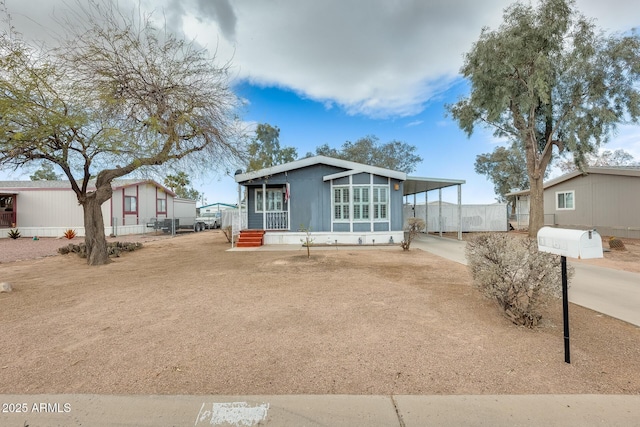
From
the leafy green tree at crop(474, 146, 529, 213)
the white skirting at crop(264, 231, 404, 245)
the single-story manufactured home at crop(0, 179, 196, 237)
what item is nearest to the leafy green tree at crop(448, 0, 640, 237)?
the white skirting at crop(264, 231, 404, 245)

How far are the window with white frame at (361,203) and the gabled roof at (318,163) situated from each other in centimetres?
85

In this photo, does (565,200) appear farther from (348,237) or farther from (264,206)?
(264,206)

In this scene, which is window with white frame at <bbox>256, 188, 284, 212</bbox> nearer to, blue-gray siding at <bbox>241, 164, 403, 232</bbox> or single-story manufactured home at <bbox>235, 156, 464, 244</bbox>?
single-story manufactured home at <bbox>235, 156, 464, 244</bbox>

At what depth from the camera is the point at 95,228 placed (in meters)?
9.12

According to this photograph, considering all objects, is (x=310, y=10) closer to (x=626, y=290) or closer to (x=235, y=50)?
(x=235, y=50)

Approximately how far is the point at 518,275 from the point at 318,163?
998 cm

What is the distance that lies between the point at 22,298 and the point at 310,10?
11.8 m

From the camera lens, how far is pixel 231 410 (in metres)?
2.07

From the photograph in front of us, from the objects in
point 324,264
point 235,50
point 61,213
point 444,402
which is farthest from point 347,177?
point 61,213

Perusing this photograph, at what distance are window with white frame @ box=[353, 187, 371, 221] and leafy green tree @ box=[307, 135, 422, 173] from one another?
2073 centimetres

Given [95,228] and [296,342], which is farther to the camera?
[95,228]

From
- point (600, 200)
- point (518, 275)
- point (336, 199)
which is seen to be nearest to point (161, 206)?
point (336, 199)

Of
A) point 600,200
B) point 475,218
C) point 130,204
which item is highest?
point 130,204

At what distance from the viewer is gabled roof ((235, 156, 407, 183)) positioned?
12094mm
